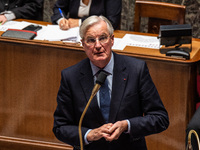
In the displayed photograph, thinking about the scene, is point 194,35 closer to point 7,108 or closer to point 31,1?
point 31,1

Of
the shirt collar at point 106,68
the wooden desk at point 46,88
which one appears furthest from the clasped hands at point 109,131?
the wooden desk at point 46,88

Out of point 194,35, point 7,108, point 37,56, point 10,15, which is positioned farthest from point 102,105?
point 194,35

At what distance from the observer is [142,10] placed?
4.06 metres

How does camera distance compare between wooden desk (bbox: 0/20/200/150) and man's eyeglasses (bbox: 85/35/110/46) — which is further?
wooden desk (bbox: 0/20/200/150)

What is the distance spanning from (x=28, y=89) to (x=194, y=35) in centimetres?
242

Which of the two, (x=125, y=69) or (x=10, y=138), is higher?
(x=125, y=69)

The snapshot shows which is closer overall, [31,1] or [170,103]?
[170,103]

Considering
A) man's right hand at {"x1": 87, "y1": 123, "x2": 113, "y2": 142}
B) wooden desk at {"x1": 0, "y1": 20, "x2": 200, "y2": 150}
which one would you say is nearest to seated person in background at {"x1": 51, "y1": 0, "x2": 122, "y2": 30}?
wooden desk at {"x1": 0, "y1": 20, "x2": 200, "y2": 150}

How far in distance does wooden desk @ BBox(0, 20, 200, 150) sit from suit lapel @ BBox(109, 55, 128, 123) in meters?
1.04

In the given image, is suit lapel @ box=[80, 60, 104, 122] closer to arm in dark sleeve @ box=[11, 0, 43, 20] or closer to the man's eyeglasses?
the man's eyeglasses

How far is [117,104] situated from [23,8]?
7.93ft

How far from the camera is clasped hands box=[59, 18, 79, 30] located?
3.83 metres

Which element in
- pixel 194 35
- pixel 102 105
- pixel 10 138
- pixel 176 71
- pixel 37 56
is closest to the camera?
pixel 102 105

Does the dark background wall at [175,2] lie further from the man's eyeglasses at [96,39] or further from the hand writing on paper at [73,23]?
the man's eyeglasses at [96,39]
